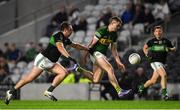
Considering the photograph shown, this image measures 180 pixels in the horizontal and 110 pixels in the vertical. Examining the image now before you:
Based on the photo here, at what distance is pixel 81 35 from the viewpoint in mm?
31656

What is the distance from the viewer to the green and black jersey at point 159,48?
23.1m

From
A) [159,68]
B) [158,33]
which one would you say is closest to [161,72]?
[159,68]

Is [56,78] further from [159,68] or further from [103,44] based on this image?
[159,68]

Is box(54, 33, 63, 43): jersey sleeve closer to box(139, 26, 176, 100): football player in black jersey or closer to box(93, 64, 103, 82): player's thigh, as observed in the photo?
box(93, 64, 103, 82): player's thigh

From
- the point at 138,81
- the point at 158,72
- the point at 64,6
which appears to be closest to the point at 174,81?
the point at 138,81

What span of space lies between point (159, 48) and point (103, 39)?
2.06 metres

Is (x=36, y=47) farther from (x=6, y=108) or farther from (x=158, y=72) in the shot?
(x=6, y=108)

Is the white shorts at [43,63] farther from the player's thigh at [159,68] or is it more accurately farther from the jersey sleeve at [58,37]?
the player's thigh at [159,68]

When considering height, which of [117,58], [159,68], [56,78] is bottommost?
[56,78]

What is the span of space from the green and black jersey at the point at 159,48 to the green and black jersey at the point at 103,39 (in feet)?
5.34

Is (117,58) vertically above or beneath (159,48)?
beneath

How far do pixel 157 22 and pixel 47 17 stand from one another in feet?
19.3

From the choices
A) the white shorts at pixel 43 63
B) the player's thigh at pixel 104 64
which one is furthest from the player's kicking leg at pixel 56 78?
the player's thigh at pixel 104 64

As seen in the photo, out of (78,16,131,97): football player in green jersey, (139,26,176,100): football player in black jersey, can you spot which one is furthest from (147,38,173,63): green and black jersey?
(78,16,131,97): football player in green jersey
